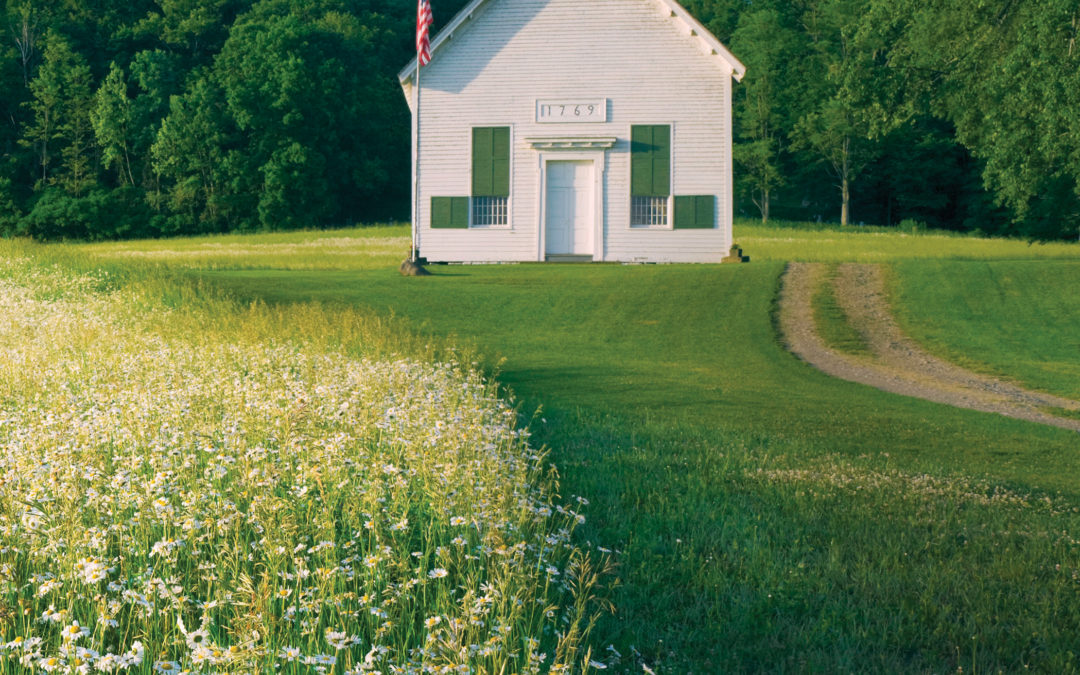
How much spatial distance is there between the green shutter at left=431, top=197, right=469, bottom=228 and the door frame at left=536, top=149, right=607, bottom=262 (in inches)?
86.0

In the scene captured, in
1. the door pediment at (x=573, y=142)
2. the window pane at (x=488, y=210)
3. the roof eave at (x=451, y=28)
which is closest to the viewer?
the roof eave at (x=451, y=28)

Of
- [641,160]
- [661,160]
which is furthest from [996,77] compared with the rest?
[641,160]

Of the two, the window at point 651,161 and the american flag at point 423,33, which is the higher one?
the american flag at point 423,33

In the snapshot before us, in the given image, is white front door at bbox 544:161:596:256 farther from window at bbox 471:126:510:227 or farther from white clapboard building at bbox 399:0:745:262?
window at bbox 471:126:510:227

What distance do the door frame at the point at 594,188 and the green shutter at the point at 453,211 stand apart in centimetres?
218

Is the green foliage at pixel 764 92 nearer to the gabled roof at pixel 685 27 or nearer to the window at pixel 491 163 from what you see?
the gabled roof at pixel 685 27

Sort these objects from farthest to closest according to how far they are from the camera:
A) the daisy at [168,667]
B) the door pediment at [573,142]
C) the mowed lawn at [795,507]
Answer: the door pediment at [573,142], the mowed lawn at [795,507], the daisy at [168,667]

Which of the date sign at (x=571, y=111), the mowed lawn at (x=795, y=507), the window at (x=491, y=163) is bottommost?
the mowed lawn at (x=795, y=507)

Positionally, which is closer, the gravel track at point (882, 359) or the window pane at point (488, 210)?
the gravel track at point (882, 359)

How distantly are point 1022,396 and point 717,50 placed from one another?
1732cm

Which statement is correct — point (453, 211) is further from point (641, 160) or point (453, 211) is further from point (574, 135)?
point (641, 160)

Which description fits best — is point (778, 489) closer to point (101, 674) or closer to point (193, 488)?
point (193, 488)

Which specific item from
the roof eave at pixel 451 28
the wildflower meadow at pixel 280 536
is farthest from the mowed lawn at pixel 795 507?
the roof eave at pixel 451 28

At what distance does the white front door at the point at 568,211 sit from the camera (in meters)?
28.8
